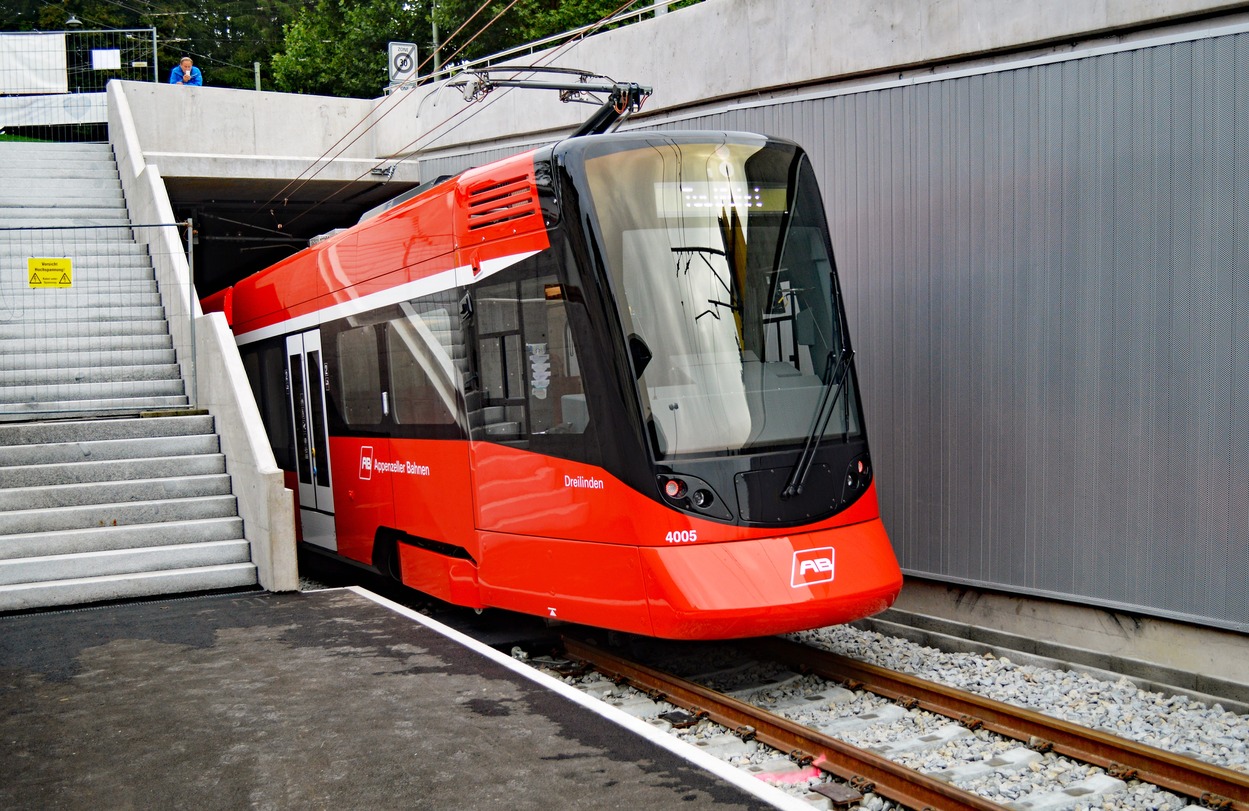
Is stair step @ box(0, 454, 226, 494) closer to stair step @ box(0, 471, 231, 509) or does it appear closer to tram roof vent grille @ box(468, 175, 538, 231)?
stair step @ box(0, 471, 231, 509)

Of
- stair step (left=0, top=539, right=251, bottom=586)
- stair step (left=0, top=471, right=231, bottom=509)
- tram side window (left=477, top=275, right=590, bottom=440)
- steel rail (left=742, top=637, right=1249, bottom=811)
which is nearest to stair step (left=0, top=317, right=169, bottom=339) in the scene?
stair step (left=0, top=471, right=231, bottom=509)

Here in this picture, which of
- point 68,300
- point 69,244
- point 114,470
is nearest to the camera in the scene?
point 114,470

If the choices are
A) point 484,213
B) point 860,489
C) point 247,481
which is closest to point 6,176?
point 247,481

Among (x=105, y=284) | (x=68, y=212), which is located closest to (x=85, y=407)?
(x=105, y=284)

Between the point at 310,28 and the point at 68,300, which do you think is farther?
the point at 310,28

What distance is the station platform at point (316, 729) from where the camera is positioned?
15.8 feet

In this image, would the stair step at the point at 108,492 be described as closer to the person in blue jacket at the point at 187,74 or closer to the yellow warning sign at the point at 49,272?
the yellow warning sign at the point at 49,272

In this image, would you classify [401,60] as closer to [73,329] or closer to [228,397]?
[73,329]

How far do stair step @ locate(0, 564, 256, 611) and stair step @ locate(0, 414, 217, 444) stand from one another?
67.5 inches

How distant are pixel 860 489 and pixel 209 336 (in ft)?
22.6

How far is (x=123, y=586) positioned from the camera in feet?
30.4

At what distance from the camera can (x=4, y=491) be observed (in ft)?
32.3

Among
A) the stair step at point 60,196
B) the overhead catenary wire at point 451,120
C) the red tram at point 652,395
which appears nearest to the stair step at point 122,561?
the red tram at point 652,395

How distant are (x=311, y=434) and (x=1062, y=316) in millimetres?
7456
